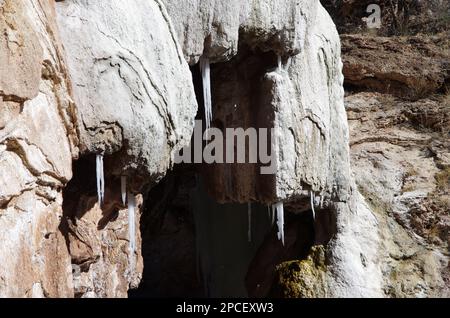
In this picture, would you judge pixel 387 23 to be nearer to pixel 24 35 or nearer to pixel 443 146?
pixel 443 146

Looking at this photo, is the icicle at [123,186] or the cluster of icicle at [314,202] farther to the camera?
the cluster of icicle at [314,202]

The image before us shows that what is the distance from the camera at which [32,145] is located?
2.84 m

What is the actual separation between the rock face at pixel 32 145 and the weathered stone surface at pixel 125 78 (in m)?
0.11

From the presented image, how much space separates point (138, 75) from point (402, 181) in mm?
2984

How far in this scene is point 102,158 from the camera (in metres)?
3.42

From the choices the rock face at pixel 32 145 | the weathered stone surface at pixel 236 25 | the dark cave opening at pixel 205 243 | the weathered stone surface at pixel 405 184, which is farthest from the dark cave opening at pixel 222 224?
the rock face at pixel 32 145

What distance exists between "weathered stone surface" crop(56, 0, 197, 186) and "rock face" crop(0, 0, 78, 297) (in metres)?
0.11

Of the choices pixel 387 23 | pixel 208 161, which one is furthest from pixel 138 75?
pixel 387 23

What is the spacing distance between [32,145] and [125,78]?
597 millimetres

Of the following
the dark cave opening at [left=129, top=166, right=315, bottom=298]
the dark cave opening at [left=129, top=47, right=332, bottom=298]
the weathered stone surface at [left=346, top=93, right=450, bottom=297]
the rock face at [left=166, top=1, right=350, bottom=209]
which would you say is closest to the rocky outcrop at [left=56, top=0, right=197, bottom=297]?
the rock face at [left=166, top=1, right=350, bottom=209]

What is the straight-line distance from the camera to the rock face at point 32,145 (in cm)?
266

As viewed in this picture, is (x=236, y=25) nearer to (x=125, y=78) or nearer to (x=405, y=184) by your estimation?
(x=125, y=78)

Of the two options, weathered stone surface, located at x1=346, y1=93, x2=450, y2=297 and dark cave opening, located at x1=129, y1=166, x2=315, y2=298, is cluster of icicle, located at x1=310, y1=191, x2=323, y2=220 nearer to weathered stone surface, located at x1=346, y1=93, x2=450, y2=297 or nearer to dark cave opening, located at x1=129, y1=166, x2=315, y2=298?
dark cave opening, located at x1=129, y1=166, x2=315, y2=298

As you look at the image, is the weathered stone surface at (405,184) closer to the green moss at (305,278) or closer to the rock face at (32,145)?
the green moss at (305,278)
